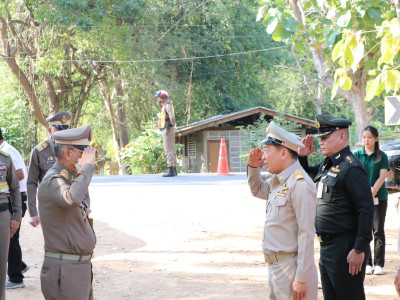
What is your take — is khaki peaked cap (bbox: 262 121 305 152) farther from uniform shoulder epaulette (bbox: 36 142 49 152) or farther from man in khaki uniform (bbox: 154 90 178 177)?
man in khaki uniform (bbox: 154 90 178 177)

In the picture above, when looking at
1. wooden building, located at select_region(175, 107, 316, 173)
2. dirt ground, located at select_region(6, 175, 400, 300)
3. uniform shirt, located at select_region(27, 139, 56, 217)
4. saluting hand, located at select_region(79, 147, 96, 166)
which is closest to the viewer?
saluting hand, located at select_region(79, 147, 96, 166)

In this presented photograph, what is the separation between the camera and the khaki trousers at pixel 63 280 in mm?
4668

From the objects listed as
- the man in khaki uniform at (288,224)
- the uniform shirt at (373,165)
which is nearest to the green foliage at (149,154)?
the uniform shirt at (373,165)

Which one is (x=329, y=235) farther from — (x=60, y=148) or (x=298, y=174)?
(x=60, y=148)

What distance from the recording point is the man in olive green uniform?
6203mm

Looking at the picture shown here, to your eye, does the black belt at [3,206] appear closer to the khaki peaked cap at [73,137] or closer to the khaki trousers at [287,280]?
the khaki peaked cap at [73,137]

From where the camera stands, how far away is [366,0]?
8508 millimetres

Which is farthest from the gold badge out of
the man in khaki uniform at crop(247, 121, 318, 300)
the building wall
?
the building wall

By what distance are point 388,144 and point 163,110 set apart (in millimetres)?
5485

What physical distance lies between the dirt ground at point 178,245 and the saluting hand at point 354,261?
2.78m

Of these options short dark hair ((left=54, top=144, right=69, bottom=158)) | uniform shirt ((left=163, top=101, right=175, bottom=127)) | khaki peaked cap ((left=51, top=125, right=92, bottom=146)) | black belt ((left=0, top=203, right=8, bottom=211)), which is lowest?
black belt ((left=0, top=203, right=8, bottom=211))

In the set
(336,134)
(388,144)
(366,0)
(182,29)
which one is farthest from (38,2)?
(336,134)

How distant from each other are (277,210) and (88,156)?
4.75 feet

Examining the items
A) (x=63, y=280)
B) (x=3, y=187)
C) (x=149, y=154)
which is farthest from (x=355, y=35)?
(x=149, y=154)
